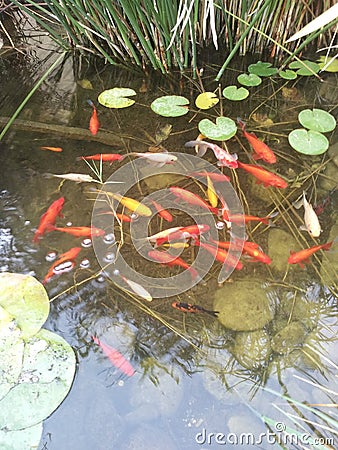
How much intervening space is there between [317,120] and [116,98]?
2.88 feet

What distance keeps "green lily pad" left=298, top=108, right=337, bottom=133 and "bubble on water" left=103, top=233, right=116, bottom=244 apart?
924 millimetres

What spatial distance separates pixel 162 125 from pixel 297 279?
0.89m

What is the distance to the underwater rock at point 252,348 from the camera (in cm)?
132

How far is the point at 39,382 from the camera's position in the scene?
1252 millimetres

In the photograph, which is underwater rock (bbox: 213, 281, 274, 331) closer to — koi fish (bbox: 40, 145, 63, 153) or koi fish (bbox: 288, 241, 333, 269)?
koi fish (bbox: 288, 241, 333, 269)

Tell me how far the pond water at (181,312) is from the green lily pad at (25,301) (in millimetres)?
38

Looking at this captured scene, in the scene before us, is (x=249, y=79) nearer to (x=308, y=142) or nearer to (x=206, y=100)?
(x=206, y=100)

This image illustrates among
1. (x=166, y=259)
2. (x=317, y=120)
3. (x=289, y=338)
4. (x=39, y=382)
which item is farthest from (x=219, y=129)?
(x=39, y=382)

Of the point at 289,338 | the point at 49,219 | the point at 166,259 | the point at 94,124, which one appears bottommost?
the point at 289,338

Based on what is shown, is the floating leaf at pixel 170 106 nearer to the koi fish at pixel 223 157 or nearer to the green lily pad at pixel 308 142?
the koi fish at pixel 223 157

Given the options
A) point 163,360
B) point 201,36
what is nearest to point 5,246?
point 163,360

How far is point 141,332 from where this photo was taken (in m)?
1.39

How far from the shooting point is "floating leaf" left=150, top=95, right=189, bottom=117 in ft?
6.49

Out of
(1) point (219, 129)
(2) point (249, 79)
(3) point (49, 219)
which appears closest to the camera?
(3) point (49, 219)
